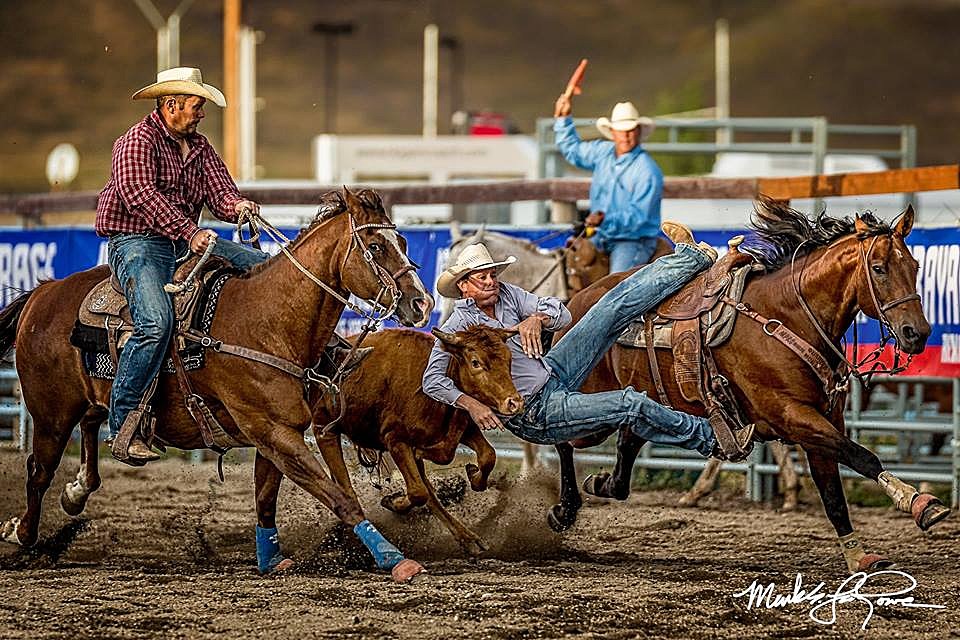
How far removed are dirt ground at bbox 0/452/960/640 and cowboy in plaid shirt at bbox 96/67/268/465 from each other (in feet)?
2.71

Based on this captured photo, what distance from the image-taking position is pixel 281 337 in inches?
232

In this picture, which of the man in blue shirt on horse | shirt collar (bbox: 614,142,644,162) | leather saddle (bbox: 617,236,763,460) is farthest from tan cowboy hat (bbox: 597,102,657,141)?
leather saddle (bbox: 617,236,763,460)

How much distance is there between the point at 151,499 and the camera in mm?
8875

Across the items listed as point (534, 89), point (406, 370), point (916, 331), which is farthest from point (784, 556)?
point (534, 89)

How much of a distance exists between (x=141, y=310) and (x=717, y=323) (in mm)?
2612

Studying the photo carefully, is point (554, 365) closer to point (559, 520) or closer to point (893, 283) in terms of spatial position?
point (559, 520)

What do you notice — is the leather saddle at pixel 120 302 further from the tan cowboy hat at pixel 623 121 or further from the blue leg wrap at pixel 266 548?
the tan cowboy hat at pixel 623 121

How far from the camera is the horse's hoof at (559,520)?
707 centimetres

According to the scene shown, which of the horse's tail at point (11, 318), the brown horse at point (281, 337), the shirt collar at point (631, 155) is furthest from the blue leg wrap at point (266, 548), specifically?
the shirt collar at point (631, 155)

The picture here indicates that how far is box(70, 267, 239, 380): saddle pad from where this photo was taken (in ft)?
19.6

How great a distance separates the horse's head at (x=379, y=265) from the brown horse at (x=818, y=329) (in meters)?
1.26

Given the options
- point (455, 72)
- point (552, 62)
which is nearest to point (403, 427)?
point (455, 72)

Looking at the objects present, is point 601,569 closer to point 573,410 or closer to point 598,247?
point 573,410

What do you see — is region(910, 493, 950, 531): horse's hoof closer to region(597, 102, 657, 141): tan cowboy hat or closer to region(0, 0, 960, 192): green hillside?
region(597, 102, 657, 141): tan cowboy hat
